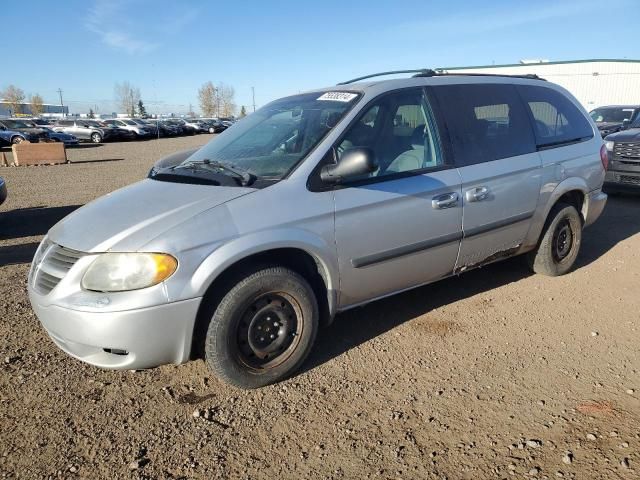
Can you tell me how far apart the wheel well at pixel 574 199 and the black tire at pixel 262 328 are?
9.74ft

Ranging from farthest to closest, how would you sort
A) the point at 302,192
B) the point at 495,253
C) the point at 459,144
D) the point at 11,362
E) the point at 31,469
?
the point at 495,253 < the point at 459,144 < the point at 11,362 < the point at 302,192 < the point at 31,469

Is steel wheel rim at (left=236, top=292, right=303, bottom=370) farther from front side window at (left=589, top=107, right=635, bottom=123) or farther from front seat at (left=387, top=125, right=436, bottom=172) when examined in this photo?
front side window at (left=589, top=107, right=635, bottom=123)

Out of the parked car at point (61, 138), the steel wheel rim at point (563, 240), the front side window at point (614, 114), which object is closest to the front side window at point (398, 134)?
the steel wheel rim at point (563, 240)

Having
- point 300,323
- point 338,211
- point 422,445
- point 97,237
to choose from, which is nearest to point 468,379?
point 422,445

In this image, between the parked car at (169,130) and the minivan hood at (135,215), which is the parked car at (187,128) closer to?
the parked car at (169,130)

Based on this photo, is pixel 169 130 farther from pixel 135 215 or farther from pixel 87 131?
pixel 135 215

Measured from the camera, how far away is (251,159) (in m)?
3.46

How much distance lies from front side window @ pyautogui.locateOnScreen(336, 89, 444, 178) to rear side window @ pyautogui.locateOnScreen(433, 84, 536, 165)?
18 centimetres

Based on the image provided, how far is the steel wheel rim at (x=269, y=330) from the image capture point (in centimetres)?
298

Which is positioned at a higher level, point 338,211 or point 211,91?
point 211,91

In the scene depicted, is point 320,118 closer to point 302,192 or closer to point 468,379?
point 302,192

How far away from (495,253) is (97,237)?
3.06 metres

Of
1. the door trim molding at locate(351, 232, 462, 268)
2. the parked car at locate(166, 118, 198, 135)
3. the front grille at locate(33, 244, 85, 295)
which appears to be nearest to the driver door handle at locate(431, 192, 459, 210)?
the door trim molding at locate(351, 232, 462, 268)

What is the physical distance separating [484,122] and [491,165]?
37 cm
